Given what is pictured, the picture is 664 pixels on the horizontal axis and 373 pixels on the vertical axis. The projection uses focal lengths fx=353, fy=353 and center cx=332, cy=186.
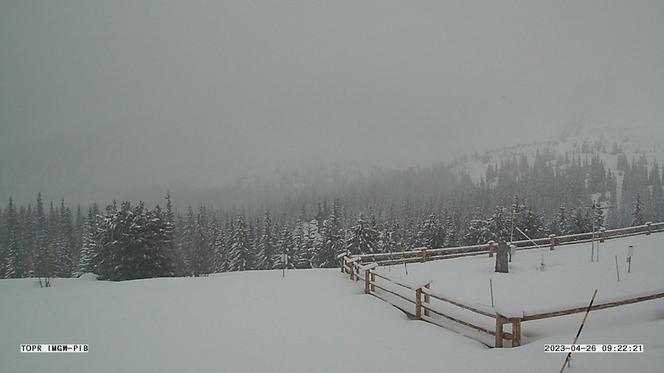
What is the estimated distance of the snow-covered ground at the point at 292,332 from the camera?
6707 millimetres

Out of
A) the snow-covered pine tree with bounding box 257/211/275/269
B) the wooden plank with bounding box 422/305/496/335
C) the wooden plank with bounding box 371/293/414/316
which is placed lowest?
the snow-covered pine tree with bounding box 257/211/275/269

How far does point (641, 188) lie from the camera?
16188 centimetres

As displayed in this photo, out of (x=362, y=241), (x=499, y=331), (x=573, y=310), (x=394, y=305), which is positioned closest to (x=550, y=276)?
(x=394, y=305)

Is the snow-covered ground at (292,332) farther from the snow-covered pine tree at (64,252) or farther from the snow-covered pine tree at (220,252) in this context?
the snow-covered pine tree at (64,252)

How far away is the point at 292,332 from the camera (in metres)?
8.72

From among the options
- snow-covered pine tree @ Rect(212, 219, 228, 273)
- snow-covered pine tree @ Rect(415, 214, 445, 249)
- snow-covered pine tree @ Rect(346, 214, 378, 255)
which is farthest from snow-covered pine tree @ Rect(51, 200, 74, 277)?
snow-covered pine tree @ Rect(415, 214, 445, 249)

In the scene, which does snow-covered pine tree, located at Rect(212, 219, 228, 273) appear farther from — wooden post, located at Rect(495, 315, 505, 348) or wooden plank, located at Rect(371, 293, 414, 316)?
wooden post, located at Rect(495, 315, 505, 348)

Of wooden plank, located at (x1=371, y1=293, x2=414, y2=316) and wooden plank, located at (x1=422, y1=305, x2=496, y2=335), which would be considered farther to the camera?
wooden plank, located at (x1=371, y1=293, x2=414, y2=316)

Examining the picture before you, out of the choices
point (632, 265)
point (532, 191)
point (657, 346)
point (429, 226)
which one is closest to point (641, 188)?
point (532, 191)

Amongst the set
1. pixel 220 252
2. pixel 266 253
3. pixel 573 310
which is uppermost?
pixel 573 310

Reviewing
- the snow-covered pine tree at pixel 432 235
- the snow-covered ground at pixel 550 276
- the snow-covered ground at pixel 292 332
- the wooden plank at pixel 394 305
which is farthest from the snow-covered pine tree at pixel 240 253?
the wooden plank at pixel 394 305

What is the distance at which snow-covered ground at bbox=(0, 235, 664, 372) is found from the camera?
6.71m

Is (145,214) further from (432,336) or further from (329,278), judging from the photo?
(432,336)

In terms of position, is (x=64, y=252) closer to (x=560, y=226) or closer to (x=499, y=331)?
(x=499, y=331)
